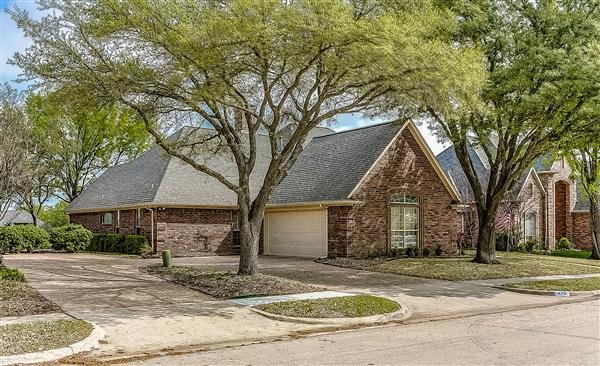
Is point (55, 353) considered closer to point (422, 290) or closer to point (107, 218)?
point (422, 290)

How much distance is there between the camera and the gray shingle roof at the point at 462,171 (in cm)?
3550

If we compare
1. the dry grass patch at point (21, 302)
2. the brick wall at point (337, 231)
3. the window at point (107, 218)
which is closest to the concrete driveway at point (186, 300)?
the dry grass patch at point (21, 302)

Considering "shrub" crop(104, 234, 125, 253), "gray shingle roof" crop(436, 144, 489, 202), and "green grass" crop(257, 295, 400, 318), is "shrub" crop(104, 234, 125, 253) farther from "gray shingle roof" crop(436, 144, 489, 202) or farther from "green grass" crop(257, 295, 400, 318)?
"gray shingle roof" crop(436, 144, 489, 202)

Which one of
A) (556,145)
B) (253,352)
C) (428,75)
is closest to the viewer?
(253,352)

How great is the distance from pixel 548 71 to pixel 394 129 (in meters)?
9.39

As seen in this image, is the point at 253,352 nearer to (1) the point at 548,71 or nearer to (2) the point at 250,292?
(2) the point at 250,292

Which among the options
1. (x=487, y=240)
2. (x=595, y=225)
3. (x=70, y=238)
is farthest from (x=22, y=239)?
(x=595, y=225)

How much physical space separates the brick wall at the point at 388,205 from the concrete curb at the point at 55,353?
16.2 metres

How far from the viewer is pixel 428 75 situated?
14062 millimetres

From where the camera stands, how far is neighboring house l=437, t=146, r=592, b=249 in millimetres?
34781

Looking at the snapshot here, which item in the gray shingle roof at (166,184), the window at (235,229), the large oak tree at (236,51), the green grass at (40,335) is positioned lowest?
the green grass at (40,335)

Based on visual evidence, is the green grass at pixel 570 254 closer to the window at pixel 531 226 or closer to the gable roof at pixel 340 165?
the window at pixel 531 226

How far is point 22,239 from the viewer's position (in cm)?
2873

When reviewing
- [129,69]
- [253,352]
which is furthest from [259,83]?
[253,352]
